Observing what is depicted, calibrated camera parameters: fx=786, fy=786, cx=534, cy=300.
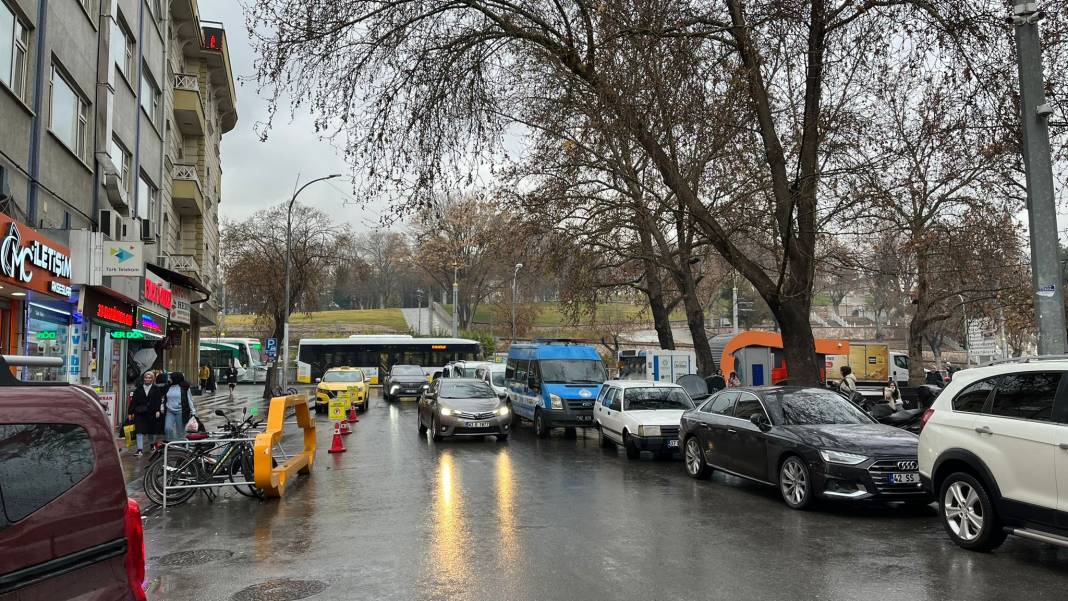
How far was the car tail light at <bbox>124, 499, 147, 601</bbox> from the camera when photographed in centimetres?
351

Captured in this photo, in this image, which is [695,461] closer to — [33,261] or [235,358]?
[33,261]

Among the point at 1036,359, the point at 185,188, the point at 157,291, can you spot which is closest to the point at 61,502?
the point at 1036,359

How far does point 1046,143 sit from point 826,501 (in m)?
5.08

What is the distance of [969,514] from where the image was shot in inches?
295

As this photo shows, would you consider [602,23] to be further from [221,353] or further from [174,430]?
[221,353]

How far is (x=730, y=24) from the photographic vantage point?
44.7 feet

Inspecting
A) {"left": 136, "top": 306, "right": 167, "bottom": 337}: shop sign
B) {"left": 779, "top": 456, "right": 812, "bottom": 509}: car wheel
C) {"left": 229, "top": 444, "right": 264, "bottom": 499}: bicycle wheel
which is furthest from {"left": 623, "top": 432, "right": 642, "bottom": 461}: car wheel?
{"left": 136, "top": 306, "right": 167, "bottom": 337}: shop sign

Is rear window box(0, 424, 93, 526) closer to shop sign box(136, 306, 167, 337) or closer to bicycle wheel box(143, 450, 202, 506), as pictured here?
bicycle wheel box(143, 450, 202, 506)

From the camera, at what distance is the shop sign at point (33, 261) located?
35.1 ft

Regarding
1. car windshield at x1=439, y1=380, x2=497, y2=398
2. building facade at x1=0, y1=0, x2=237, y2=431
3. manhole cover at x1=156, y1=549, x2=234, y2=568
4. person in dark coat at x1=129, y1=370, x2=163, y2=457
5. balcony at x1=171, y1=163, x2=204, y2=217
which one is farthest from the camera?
balcony at x1=171, y1=163, x2=204, y2=217

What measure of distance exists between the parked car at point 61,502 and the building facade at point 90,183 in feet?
28.8

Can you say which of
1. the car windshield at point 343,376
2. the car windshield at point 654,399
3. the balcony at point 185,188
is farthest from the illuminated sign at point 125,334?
the car windshield at point 654,399

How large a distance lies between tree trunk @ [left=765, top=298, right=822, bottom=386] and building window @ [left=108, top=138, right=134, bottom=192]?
15779mm

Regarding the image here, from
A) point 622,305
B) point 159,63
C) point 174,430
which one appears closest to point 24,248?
point 174,430
